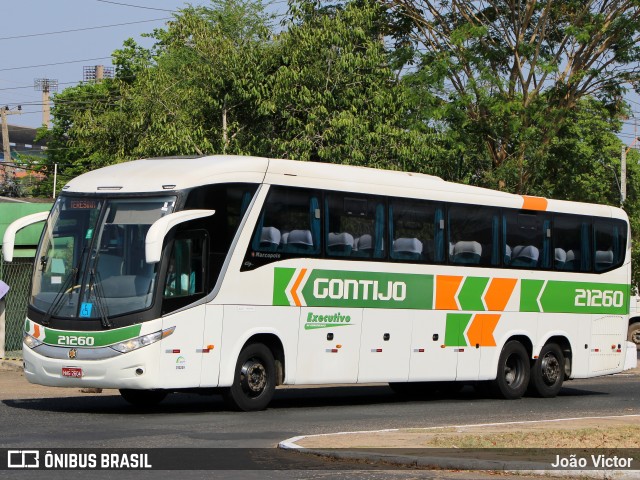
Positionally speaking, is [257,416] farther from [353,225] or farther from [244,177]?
[353,225]

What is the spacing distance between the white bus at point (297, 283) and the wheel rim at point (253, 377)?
3 centimetres

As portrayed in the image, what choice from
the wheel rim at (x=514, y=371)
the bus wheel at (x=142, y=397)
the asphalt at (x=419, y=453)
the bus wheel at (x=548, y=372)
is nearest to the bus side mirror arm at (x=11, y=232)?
the bus wheel at (x=142, y=397)

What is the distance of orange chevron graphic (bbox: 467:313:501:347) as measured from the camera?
2181 centimetres

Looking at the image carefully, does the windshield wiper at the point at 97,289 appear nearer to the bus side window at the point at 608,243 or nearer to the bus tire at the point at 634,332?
the bus side window at the point at 608,243

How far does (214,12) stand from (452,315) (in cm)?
3470

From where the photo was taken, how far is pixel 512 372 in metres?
22.9

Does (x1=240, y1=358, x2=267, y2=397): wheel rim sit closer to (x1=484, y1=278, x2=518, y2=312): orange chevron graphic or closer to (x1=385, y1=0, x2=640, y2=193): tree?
(x1=484, y1=278, x2=518, y2=312): orange chevron graphic

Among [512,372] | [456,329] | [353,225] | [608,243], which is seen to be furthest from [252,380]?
[608,243]

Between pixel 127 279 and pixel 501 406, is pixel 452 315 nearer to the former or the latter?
pixel 501 406

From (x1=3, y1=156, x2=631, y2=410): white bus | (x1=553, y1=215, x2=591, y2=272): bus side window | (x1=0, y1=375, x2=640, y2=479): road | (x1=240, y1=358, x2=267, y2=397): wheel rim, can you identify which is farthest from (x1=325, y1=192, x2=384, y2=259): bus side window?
(x1=553, y1=215, x2=591, y2=272): bus side window

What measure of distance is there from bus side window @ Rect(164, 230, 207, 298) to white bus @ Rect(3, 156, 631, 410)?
0.08 ft

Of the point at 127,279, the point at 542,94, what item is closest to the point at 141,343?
Answer: the point at 127,279

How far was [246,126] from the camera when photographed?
3422cm

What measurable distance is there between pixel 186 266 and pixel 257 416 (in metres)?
2.21
